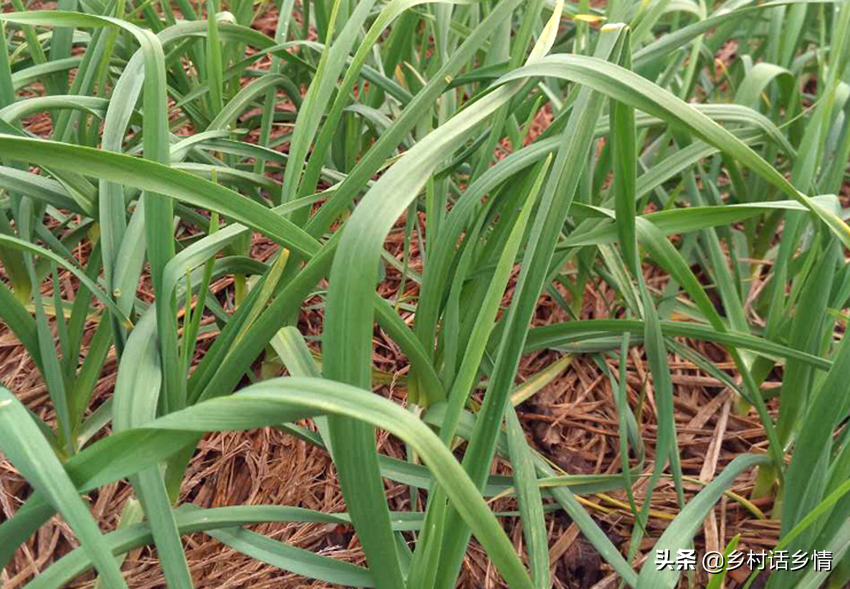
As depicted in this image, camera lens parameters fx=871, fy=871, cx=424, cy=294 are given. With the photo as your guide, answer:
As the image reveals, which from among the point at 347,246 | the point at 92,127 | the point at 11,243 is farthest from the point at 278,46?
the point at 347,246

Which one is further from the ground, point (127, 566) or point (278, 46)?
point (278, 46)

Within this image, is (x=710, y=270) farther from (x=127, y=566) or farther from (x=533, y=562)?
(x=127, y=566)

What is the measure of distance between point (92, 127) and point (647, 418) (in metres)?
0.73

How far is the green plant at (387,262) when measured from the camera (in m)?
0.53

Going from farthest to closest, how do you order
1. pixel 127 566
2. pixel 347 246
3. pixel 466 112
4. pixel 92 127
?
pixel 92 127 → pixel 127 566 → pixel 466 112 → pixel 347 246

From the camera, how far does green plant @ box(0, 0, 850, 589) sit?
1.74 ft

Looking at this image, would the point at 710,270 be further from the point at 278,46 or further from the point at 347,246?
the point at 347,246

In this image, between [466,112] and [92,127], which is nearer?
[466,112]

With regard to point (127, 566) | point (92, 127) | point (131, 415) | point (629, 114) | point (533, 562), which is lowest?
point (127, 566)

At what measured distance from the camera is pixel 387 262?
3.72 feet

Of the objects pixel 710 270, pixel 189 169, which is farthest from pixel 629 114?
pixel 710 270

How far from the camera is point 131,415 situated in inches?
25.8

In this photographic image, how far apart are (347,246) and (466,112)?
164 mm

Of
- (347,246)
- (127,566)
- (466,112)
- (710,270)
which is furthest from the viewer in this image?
(710,270)
